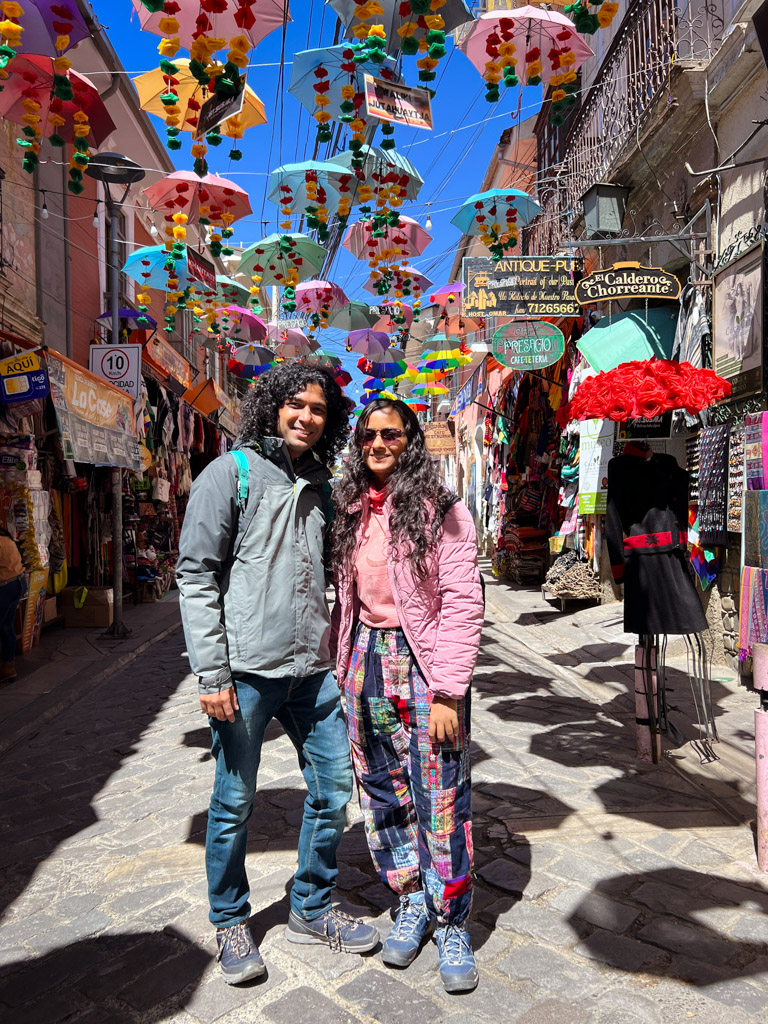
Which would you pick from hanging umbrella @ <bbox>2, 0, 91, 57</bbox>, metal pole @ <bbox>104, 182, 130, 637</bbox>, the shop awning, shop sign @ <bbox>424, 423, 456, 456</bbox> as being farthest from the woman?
shop sign @ <bbox>424, 423, 456, 456</bbox>

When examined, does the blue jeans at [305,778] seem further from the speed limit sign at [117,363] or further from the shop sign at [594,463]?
the speed limit sign at [117,363]

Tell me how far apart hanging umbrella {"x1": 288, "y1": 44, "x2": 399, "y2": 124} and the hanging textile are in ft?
14.6

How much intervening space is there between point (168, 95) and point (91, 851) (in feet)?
15.7

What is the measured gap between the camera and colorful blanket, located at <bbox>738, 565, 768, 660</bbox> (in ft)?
11.6

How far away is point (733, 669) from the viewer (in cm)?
732

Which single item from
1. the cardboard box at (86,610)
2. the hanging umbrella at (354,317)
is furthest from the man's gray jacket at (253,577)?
the hanging umbrella at (354,317)

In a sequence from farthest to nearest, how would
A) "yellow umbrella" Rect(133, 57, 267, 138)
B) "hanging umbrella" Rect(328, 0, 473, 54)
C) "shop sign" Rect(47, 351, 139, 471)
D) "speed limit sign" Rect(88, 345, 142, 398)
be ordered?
"speed limit sign" Rect(88, 345, 142, 398)
"shop sign" Rect(47, 351, 139, 471)
"yellow umbrella" Rect(133, 57, 267, 138)
"hanging umbrella" Rect(328, 0, 473, 54)

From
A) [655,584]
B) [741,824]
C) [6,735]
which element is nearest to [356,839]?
[741,824]

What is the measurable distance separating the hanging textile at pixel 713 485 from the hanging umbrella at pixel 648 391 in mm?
2498

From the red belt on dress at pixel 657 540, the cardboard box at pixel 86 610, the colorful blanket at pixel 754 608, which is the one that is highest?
the red belt on dress at pixel 657 540

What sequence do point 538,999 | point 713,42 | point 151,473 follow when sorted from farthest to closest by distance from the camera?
1. point 151,473
2. point 713,42
3. point 538,999

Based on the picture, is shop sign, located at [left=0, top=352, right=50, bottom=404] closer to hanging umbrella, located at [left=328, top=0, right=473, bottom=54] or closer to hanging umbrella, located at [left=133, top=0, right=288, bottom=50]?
hanging umbrella, located at [left=133, top=0, right=288, bottom=50]

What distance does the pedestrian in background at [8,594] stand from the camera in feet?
23.8

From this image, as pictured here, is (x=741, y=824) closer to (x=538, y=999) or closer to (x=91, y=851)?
(x=538, y=999)
